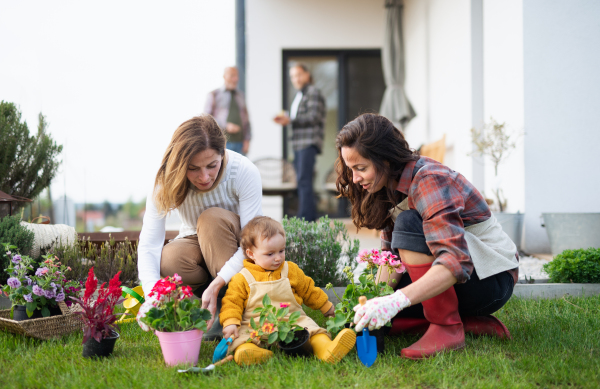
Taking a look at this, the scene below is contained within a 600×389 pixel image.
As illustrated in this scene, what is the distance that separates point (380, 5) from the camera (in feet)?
25.8

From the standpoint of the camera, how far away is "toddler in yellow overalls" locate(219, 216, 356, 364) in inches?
67.7

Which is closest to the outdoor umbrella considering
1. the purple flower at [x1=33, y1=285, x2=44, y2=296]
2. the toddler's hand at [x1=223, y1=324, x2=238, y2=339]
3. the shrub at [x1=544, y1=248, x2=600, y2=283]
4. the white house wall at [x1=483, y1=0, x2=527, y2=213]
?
the white house wall at [x1=483, y1=0, x2=527, y2=213]

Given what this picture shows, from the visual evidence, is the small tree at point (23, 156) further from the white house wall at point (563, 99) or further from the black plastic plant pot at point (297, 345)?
the white house wall at point (563, 99)

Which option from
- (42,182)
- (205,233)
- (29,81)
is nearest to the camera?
(205,233)

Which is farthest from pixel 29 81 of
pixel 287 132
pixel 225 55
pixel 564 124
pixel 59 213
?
pixel 564 124

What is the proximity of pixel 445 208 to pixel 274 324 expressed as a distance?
73cm

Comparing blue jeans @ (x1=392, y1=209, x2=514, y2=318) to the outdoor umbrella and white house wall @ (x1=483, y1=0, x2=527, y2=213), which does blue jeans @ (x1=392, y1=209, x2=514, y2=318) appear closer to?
white house wall @ (x1=483, y1=0, x2=527, y2=213)

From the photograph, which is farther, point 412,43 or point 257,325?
point 412,43

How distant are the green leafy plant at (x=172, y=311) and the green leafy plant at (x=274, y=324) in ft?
0.59

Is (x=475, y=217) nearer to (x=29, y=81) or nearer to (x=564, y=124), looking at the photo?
(x=564, y=124)

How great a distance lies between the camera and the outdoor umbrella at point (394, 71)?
6.36 meters

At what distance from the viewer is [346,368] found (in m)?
1.58

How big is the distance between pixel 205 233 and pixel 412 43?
6095 millimetres

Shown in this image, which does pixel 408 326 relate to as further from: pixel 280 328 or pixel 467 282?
pixel 280 328
